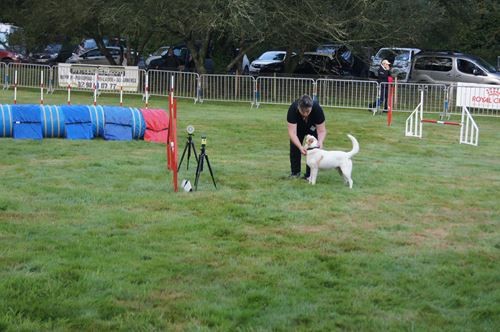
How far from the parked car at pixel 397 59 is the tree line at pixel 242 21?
1.04 meters

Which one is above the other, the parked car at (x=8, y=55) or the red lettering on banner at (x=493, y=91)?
the parked car at (x=8, y=55)

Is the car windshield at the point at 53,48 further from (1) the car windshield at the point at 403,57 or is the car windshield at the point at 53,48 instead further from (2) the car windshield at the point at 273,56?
(1) the car windshield at the point at 403,57

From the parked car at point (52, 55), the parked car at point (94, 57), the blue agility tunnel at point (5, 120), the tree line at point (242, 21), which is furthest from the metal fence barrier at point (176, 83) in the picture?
the parked car at point (52, 55)

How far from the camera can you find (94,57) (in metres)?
37.2

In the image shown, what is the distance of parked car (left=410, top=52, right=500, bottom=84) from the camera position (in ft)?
90.7

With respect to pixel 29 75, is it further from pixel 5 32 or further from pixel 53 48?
pixel 53 48

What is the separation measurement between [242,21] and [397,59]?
884cm

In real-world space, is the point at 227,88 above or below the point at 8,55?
below

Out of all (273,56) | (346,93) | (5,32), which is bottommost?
(346,93)

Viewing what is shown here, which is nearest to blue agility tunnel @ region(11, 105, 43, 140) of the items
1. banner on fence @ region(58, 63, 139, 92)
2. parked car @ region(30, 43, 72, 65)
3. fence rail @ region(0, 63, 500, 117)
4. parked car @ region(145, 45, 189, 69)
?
fence rail @ region(0, 63, 500, 117)

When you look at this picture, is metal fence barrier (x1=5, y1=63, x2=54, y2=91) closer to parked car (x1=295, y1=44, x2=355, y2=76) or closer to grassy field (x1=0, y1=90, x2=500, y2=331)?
parked car (x1=295, y1=44, x2=355, y2=76)

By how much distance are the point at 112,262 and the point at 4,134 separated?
9.43 metres

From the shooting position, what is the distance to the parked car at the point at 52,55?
1526 inches

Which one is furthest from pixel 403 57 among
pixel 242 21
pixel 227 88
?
pixel 242 21
